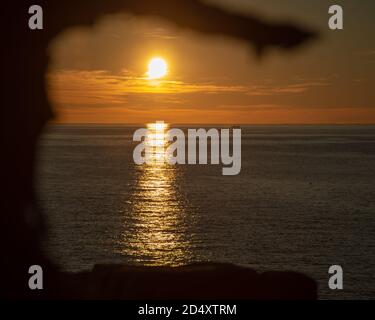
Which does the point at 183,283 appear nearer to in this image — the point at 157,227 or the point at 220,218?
the point at 157,227

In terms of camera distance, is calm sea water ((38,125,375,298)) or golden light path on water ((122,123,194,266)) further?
golden light path on water ((122,123,194,266))

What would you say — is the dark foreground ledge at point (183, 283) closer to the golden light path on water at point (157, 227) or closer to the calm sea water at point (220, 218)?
the calm sea water at point (220, 218)

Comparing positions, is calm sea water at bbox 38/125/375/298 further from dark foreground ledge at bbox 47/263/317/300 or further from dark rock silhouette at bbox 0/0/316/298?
dark rock silhouette at bbox 0/0/316/298

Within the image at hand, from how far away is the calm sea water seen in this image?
207 feet

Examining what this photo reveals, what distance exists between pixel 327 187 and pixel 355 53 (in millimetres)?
62615

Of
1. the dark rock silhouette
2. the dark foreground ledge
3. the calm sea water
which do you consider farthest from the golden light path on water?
the dark rock silhouette

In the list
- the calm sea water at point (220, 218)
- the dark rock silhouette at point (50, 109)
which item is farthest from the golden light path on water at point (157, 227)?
the dark rock silhouette at point (50, 109)

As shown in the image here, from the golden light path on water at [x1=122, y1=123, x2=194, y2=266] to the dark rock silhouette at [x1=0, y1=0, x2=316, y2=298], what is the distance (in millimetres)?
34961

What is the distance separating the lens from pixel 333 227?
75.9 m

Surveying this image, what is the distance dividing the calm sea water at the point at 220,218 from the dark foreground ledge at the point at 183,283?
26.0 meters

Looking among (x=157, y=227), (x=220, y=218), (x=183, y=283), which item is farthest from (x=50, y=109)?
(x=220, y=218)

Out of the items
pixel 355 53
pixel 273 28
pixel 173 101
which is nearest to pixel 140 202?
pixel 273 28

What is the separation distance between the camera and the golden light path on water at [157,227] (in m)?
64.1
